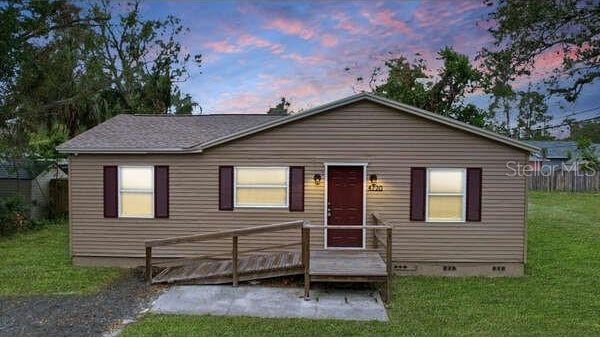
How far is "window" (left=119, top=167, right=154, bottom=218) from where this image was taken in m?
10.7

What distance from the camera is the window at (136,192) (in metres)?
10.7

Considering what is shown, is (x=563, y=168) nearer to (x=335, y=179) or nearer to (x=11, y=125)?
(x=335, y=179)

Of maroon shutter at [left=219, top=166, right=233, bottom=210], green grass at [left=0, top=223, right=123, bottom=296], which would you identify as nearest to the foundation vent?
maroon shutter at [left=219, top=166, right=233, bottom=210]

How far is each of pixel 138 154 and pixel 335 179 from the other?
4785mm

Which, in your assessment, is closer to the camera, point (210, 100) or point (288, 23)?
point (288, 23)

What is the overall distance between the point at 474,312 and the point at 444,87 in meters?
22.5

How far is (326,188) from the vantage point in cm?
1044

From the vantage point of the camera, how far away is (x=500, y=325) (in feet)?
22.7

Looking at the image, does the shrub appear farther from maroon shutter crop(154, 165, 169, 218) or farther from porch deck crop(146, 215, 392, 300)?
porch deck crop(146, 215, 392, 300)

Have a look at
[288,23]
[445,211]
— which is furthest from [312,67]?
[445,211]

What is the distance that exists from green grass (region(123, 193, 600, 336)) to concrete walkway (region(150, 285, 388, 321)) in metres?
0.32

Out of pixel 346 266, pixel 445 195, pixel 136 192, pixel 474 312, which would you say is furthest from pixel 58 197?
pixel 474 312

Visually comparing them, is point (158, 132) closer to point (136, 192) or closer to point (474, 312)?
point (136, 192)

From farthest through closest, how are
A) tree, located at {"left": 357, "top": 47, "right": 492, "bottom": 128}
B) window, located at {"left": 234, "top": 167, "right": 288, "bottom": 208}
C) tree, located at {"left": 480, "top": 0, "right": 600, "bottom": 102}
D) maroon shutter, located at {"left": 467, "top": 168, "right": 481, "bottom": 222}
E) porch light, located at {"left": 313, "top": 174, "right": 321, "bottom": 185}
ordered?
1. tree, located at {"left": 357, "top": 47, "right": 492, "bottom": 128}
2. window, located at {"left": 234, "top": 167, "right": 288, "bottom": 208}
3. porch light, located at {"left": 313, "top": 174, "right": 321, "bottom": 185}
4. maroon shutter, located at {"left": 467, "top": 168, "right": 481, "bottom": 222}
5. tree, located at {"left": 480, "top": 0, "right": 600, "bottom": 102}
